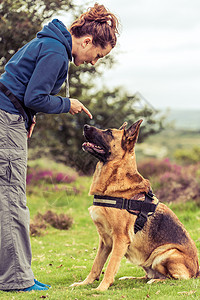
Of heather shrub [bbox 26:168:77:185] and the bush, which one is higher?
heather shrub [bbox 26:168:77:185]

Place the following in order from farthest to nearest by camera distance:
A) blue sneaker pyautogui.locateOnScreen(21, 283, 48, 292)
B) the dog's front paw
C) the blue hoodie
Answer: the dog's front paw → blue sneaker pyautogui.locateOnScreen(21, 283, 48, 292) → the blue hoodie

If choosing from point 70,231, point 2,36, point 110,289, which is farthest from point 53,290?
point 2,36

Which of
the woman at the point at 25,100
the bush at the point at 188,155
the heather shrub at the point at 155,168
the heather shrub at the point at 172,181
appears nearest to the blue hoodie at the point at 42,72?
the woman at the point at 25,100

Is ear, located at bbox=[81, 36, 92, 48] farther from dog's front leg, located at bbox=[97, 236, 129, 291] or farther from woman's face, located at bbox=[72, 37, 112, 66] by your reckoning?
dog's front leg, located at bbox=[97, 236, 129, 291]

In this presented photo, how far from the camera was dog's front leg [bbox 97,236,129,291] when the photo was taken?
154 inches

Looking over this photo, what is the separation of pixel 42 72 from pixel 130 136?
4.12 feet

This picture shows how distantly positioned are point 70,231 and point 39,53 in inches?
223

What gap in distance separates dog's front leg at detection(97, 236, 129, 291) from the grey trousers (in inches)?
30.9

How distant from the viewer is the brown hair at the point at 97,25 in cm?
350

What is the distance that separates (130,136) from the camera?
404 cm

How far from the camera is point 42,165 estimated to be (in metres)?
14.9

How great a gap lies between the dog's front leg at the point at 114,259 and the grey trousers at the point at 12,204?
0.78 meters

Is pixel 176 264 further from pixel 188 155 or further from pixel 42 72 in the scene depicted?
pixel 188 155

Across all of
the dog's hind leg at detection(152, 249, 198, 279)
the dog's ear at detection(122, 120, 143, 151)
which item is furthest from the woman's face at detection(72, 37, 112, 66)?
the dog's hind leg at detection(152, 249, 198, 279)
